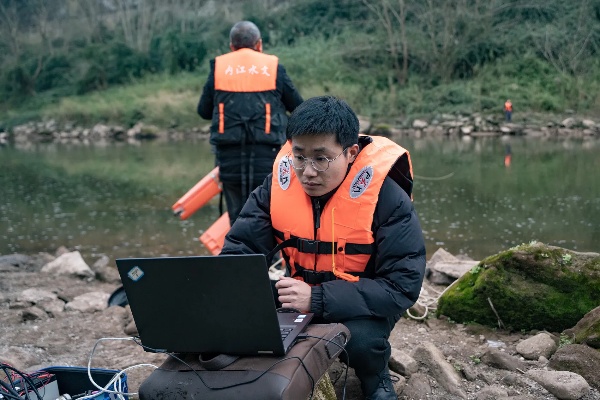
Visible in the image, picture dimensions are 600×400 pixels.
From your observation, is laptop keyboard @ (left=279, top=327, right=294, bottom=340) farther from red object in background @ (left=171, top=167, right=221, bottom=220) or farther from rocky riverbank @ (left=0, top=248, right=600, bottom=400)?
red object in background @ (left=171, top=167, right=221, bottom=220)

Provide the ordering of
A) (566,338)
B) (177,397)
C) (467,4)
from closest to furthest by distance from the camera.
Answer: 1. (177,397)
2. (566,338)
3. (467,4)

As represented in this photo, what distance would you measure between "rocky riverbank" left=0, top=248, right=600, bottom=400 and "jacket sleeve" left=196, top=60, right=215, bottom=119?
5.46 ft

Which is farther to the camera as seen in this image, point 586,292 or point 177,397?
point 586,292

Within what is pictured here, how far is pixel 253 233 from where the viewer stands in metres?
3.18

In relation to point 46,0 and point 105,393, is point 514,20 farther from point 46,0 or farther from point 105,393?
point 105,393

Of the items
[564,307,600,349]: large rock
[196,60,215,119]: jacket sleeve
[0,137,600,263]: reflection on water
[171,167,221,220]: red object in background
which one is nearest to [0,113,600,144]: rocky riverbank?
[0,137,600,263]: reflection on water

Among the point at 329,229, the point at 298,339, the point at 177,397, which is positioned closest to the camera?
the point at 177,397

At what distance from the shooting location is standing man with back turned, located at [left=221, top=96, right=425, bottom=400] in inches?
114

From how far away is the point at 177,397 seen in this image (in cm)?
250

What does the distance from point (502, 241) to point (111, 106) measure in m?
27.1

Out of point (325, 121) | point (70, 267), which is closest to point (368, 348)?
point (325, 121)

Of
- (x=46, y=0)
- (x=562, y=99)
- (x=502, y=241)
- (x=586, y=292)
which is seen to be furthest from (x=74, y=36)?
(x=586, y=292)

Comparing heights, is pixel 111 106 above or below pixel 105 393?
below

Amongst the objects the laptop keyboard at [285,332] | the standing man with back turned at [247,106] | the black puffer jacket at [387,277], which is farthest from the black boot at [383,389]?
the standing man with back turned at [247,106]
